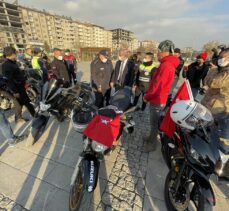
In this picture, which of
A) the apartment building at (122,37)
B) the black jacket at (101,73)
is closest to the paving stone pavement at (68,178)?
the black jacket at (101,73)

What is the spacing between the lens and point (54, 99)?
3.06 meters

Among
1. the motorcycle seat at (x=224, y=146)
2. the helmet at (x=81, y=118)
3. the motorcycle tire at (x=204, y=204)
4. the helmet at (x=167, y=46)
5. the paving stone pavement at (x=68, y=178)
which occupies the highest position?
the helmet at (x=167, y=46)

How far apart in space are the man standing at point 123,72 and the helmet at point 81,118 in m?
2.33

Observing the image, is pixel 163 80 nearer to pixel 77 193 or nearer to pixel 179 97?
pixel 179 97

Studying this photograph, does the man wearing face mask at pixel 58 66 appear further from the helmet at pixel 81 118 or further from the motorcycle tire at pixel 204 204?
the motorcycle tire at pixel 204 204

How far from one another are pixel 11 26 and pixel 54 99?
68.9m

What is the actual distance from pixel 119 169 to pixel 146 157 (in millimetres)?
677

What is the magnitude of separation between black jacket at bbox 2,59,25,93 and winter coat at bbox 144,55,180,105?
336 centimetres

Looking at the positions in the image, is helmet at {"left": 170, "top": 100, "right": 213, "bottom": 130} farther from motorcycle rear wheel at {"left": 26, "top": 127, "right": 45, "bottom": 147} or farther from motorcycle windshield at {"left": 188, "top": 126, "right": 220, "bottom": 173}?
motorcycle rear wheel at {"left": 26, "top": 127, "right": 45, "bottom": 147}

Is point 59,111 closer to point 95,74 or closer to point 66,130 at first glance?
point 66,130

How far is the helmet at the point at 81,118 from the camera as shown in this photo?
2.03 meters

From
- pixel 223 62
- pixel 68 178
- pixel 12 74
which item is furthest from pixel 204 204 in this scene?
pixel 12 74

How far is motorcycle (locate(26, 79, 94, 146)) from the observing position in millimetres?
2906

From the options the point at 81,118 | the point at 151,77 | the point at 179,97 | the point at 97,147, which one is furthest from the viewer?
the point at 151,77
